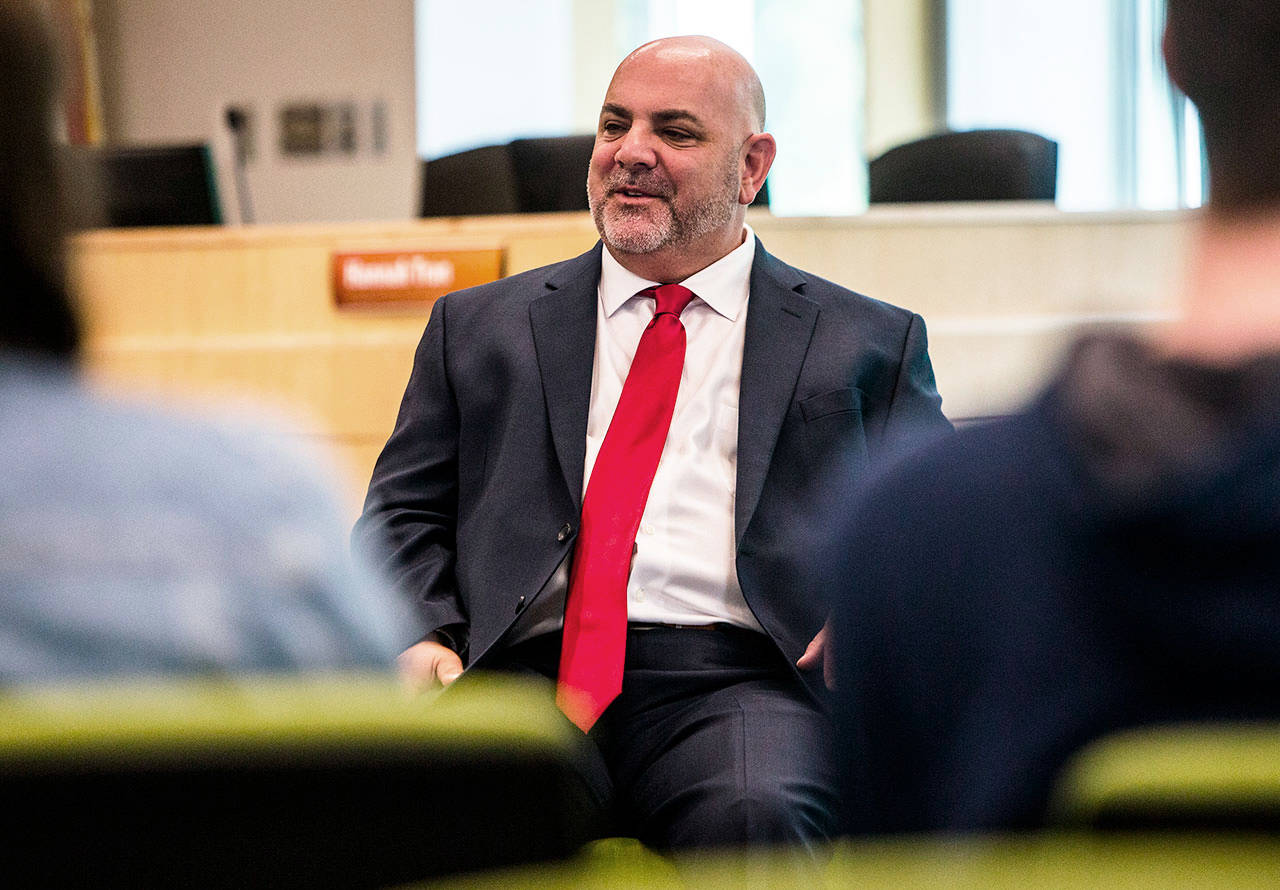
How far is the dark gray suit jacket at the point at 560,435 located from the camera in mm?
1655

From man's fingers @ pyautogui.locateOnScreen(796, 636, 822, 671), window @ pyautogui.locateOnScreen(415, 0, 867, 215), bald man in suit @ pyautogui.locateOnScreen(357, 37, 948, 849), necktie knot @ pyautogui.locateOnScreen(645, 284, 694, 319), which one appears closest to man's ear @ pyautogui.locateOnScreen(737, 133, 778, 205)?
bald man in suit @ pyautogui.locateOnScreen(357, 37, 948, 849)

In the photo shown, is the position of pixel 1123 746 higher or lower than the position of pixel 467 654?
higher

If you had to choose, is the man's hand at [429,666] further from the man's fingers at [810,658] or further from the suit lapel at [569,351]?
the man's fingers at [810,658]

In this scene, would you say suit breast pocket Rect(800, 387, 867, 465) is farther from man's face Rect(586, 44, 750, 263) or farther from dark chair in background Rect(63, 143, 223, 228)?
dark chair in background Rect(63, 143, 223, 228)

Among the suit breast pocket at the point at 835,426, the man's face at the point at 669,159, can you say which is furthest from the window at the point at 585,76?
the suit breast pocket at the point at 835,426

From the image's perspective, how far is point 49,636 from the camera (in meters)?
0.58

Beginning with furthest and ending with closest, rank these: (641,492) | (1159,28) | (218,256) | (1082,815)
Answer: (218,256), (641,492), (1159,28), (1082,815)

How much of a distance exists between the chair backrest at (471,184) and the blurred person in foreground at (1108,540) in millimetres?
2522

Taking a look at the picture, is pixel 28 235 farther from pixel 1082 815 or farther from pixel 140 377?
pixel 140 377

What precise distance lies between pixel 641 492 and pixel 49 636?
115 cm

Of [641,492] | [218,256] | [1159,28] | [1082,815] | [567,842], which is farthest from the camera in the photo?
[218,256]

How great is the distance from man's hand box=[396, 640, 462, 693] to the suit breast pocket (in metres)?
0.58

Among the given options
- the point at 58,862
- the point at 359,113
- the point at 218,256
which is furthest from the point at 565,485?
the point at 359,113

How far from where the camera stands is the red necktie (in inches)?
61.9
